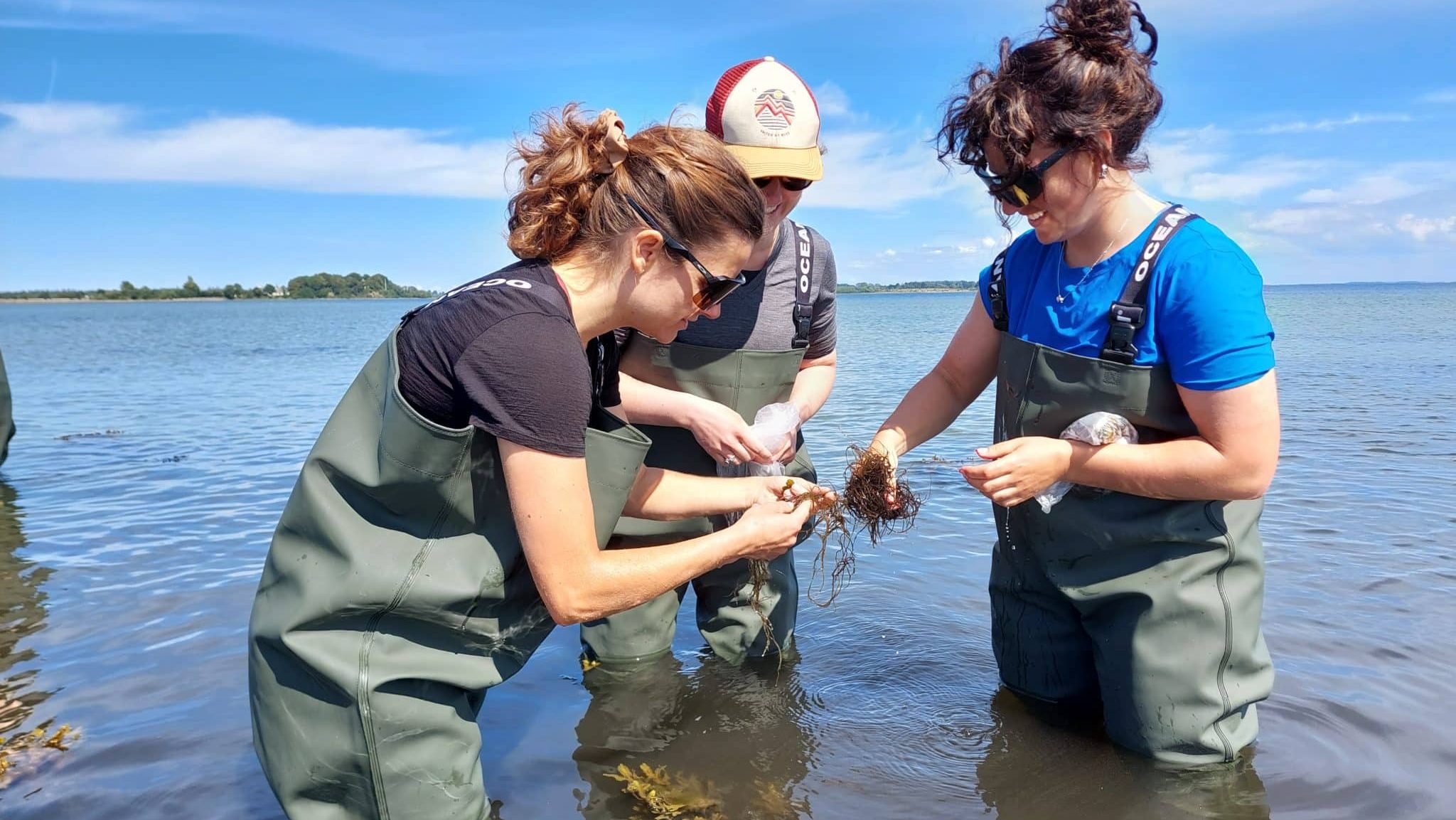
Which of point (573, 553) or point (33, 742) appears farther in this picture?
point (33, 742)

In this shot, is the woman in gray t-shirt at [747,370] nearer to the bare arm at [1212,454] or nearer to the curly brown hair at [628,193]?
the curly brown hair at [628,193]

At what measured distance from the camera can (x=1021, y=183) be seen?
286cm

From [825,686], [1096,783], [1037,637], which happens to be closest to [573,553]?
[1037,637]

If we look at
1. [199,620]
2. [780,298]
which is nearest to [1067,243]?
[780,298]

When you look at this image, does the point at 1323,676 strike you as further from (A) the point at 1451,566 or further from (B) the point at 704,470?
(B) the point at 704,470

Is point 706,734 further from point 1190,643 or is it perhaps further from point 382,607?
point 382,607

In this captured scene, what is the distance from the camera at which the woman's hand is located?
3.45m

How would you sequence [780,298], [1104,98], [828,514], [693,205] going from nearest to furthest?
[693,205], [1104,98], [828,514], [780,298]

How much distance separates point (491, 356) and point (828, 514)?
1746 mm

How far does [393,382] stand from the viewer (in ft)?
6.98

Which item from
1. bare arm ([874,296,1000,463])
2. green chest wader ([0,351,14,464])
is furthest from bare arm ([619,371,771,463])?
green chest wader ([0,351,14,464])

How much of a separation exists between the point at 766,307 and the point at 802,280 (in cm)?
19

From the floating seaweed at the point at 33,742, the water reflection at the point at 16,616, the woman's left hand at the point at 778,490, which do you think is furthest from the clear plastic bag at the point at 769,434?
the water reflection at the point at 16,616

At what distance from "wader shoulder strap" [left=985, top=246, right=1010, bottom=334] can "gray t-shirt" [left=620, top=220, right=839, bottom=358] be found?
0.75m
